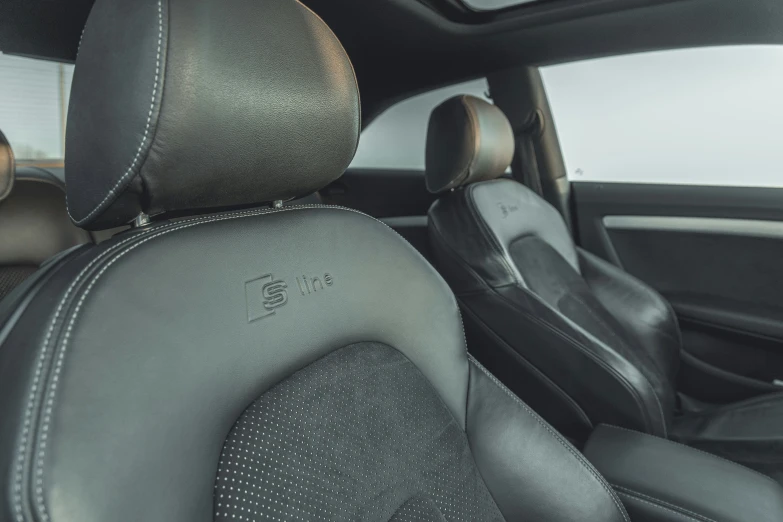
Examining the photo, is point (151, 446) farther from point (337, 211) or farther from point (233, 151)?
point (337, 211)

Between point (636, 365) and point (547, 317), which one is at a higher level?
point (547, 317)

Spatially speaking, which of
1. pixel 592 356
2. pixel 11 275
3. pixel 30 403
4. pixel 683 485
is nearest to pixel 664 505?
pixel 683 485

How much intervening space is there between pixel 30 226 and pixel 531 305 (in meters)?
1.46

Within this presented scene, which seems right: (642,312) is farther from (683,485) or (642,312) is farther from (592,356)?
(683,485)

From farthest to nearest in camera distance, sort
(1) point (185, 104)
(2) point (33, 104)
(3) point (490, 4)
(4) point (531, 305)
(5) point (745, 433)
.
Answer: (2) point (33, 104)
(3) point (490, 4)
(4) point (531, 305)
(5) point (745, 433)
(1) point (185, 104)

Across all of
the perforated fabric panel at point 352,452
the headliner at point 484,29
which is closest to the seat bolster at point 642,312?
the headliner at point 484,29

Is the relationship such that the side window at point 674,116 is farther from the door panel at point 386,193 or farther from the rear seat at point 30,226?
the rear seat at point 30,226

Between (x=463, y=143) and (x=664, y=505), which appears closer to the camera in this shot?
(x=664, y=505)

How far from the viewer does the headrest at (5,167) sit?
1.43 m

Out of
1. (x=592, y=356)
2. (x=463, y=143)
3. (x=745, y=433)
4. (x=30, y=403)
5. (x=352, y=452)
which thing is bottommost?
(x=745, y=433)

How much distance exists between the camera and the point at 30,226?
1.66m

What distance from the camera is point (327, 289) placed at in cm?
72

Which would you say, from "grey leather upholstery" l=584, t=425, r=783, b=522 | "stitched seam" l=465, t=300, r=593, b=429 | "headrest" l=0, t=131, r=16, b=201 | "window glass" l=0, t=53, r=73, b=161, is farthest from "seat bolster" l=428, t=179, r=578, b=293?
"window glass" l=0, t=53, r=73, b=161

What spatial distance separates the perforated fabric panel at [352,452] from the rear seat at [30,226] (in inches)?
51.1
